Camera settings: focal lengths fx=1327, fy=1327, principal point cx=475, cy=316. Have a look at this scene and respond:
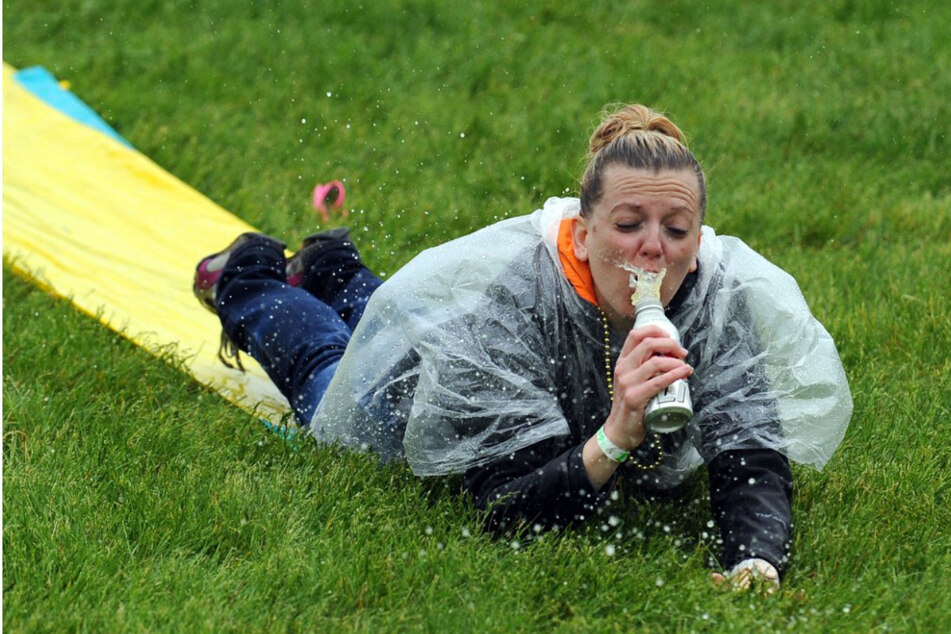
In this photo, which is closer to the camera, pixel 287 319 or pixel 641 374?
pixel 641 374

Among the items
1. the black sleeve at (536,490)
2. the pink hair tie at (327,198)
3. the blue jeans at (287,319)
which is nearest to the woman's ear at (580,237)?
the black sleeve at (536,490)

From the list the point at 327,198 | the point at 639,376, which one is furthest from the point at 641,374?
the point at 327,198

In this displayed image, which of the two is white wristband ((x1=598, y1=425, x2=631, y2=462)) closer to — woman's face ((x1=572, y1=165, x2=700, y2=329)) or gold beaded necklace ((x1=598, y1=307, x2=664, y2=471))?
gold beaded necklace ((x1=598, y1=307, x2=664, y2=471))

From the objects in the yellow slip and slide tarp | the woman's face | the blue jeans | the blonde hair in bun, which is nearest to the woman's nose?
the woman's face

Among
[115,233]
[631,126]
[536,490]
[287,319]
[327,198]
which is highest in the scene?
[631,126]

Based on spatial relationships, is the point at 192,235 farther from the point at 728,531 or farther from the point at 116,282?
the point at 728,531

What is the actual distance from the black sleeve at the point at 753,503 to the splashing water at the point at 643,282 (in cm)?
50

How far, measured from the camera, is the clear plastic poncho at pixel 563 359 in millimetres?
3385

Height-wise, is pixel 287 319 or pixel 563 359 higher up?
pixel 563 359

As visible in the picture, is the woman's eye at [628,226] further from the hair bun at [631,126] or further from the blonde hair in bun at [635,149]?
the hair bun at [631,126]

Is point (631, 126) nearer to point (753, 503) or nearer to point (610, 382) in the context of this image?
point (610, 382)

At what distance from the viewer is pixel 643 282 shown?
323cm

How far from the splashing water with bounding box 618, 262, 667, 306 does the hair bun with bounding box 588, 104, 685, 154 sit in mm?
394

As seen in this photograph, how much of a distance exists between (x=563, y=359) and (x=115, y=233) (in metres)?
2.99
